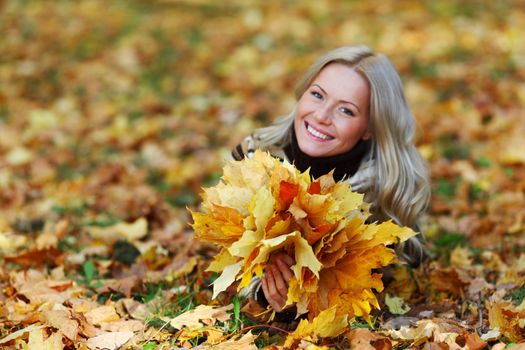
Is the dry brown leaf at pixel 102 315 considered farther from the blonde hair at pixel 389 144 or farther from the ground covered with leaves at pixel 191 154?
the blonde hair at pixel 389 144

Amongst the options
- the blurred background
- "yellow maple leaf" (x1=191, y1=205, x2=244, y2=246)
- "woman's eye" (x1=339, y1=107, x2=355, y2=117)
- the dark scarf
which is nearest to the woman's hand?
"yellow maple leaf" (x1=191, y1=205, x2=244, y2=246)

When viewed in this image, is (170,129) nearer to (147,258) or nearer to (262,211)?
(147,258)

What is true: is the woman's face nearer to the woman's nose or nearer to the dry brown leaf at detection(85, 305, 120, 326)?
the woman's nose

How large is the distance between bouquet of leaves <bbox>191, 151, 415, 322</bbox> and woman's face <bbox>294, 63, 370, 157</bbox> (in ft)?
1.78

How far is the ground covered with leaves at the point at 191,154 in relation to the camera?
2381 mm

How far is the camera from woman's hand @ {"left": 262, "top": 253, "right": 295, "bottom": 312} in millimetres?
2170

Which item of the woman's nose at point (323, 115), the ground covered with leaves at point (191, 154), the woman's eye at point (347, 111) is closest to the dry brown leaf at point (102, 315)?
the ground covered with leaves at point (191, 154)

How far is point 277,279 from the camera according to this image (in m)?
2.24

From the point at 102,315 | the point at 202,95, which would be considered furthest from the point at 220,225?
the point at 202,95

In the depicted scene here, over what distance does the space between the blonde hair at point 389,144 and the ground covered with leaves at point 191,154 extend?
0.30 metres

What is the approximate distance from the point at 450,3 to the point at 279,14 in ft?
6.70

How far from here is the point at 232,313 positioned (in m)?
2.43

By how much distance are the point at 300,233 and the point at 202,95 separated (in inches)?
158

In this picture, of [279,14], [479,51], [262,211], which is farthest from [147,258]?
[279,14]
